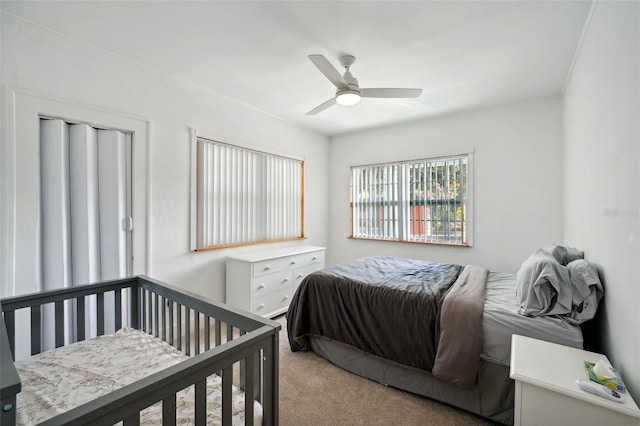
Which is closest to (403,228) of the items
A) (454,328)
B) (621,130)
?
(454,328)

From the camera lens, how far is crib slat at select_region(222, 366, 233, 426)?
957 millimetres

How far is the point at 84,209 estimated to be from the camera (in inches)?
89.0

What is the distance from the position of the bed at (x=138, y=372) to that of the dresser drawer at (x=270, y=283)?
1.29 metres

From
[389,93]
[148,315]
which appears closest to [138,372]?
[148,315]

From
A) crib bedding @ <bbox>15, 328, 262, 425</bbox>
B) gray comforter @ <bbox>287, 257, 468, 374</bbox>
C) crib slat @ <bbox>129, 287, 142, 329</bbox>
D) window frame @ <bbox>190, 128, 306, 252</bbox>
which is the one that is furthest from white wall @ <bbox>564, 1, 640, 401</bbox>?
window frame @ <bbox>190, 128, 306, 252</bbox>

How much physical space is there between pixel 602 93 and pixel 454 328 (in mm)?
1673

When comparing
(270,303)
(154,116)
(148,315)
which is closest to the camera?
(148,315)

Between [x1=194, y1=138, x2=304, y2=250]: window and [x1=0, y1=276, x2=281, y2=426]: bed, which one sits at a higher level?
[x1=194, y1=138, x2=304, y2=250]: window

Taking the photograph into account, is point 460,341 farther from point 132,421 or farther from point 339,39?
point 339,39

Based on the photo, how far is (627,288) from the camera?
124 centimetres

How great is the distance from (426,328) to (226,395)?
1.44m

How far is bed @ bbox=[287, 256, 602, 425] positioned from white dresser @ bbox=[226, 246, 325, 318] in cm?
67

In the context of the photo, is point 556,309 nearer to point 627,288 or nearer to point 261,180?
point 627,288

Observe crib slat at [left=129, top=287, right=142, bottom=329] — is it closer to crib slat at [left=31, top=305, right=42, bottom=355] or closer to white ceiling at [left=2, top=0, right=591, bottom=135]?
crib slat at [left=31, top=305, right=42, bottom=355]
